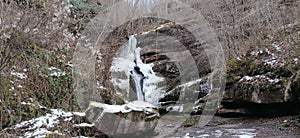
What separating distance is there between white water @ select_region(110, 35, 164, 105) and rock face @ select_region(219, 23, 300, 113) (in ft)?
8.91

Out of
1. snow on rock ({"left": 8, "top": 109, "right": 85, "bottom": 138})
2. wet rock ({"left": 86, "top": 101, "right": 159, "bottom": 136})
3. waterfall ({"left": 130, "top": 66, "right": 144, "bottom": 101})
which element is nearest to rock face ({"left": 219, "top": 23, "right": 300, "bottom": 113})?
wet rock ({"left": 86, "top": 101, "right": 159, "bottom": 136})

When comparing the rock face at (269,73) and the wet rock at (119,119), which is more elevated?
the rock face at (269,73)

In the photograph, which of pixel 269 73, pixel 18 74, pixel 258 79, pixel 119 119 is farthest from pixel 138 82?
pixel 18 74

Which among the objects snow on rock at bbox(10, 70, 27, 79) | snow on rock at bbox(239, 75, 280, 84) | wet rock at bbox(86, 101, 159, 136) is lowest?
wet rock at bbox(86, 101, 159, 136)

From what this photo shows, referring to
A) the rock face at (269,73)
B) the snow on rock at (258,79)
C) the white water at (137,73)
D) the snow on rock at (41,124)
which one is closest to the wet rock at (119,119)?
the snow on rock at (41,124)

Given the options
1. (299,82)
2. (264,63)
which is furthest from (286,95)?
(264,63)

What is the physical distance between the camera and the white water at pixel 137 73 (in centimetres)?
802

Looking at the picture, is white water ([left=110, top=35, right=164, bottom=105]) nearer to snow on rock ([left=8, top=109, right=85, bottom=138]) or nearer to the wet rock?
the wet rock

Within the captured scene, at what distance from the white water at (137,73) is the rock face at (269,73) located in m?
2.72

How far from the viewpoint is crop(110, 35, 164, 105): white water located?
316 inches

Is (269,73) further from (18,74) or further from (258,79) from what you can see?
(18,74)

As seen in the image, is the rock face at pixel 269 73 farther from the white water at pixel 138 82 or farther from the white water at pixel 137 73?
the white water at pixel 138 82

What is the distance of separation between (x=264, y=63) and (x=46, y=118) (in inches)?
169

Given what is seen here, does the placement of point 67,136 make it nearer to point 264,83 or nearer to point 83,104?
point 83,104
